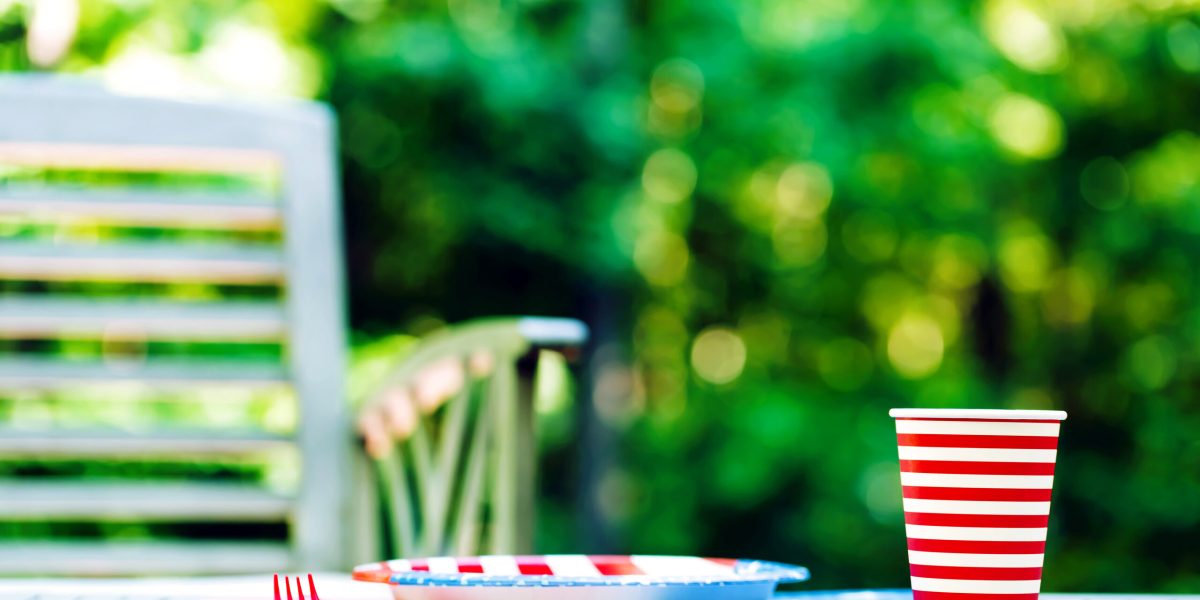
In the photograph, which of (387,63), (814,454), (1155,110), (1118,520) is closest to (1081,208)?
(1155,110)

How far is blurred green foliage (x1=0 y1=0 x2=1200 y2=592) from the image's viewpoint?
14.0ft

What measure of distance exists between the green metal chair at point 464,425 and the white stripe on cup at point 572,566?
43 centimetres

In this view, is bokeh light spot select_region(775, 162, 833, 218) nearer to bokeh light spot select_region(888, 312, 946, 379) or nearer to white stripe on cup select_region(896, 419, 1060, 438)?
bokeh light spot select_region(888, 312, 946, 379)

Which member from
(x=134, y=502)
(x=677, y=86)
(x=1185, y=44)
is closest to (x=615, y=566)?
(x=134, y=502)

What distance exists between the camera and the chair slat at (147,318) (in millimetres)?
1461

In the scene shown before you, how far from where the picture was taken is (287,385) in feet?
4.76

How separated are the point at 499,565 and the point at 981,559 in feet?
0.76

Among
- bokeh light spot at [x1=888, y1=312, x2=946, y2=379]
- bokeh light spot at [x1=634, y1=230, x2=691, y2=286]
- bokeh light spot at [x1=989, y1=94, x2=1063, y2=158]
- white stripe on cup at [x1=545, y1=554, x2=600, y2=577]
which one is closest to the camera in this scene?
white stripe on cup at [x1=545, y1=554, x2=600, y2=577]

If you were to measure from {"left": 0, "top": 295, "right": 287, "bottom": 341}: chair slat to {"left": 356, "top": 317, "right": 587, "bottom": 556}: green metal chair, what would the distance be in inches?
6.2

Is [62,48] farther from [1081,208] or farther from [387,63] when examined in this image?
[1081,208]

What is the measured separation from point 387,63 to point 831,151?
1.36m

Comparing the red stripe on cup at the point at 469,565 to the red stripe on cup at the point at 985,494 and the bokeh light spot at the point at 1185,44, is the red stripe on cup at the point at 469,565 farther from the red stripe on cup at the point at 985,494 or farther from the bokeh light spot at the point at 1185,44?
the bokeh light spot at the point at 1185,44

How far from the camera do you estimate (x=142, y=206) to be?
1483 mm

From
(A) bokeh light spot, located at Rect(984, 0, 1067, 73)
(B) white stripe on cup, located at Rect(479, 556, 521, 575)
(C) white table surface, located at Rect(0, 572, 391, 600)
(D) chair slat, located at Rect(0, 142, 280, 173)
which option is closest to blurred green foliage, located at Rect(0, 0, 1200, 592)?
(A) bokeh light spot, located at Rect(984, 0, 1067, 73)
